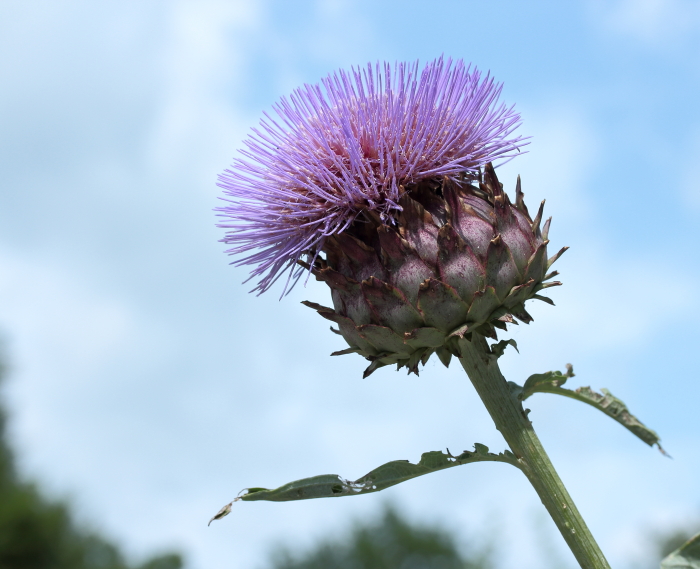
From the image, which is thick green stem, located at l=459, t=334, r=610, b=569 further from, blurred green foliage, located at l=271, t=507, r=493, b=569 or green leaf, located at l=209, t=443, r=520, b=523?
blurred green foliage, located at l=271, t=507, r=493, b=569

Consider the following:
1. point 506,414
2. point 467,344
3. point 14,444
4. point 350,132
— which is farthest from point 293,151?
point 14,444

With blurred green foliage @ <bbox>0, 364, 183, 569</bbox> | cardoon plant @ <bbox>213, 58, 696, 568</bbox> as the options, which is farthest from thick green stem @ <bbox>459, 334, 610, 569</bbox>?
blurred green foliage @ <bbox>0, 364, 183, 569</bbox>

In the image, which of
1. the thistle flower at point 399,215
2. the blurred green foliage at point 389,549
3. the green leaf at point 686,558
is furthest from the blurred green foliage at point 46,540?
the green leaf at point 686,558

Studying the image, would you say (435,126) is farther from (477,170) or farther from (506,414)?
(506,414)

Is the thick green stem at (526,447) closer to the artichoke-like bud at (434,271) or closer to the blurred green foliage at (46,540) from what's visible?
the artichoke-like bud at (434,271)

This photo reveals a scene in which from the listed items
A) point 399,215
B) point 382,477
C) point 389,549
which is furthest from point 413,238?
point 389,549
